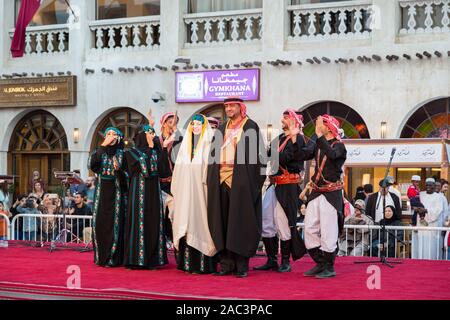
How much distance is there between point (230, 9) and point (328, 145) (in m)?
11.6

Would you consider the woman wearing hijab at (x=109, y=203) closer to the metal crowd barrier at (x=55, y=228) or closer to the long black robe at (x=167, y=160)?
the long black robe at (x=167, y=160)

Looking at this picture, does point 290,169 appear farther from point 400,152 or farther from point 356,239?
point 400,152

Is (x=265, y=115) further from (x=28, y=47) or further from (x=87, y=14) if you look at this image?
(x=28, y=47)

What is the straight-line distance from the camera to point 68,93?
22297 millimetres

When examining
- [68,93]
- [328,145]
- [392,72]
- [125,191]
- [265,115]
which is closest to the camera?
[328,145]

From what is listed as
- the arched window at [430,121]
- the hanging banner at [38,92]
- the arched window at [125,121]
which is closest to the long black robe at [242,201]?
the arched window at [430,121]

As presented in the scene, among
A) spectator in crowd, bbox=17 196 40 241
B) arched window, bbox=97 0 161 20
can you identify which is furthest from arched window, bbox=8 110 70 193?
spectator in crowd, bbox=17 196 40 241

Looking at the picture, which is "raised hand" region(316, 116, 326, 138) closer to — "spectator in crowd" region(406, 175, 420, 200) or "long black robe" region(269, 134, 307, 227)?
"long black robe" region(269, 134, 307, 227)

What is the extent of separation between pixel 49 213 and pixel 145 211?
5.07 m

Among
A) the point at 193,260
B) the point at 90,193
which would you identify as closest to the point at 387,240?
the point at 193,260

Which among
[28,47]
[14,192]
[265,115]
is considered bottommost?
[14,192]

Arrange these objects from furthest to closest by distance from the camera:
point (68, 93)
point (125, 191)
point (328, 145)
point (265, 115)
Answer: point (68, 93)
point (265, 115)
point (125, 191)
point (328, 145)

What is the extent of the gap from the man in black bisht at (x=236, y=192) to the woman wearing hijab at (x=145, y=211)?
872 millimetres

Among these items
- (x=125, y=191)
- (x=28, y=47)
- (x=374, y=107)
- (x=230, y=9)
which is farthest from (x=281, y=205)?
(x=28, y=47)
